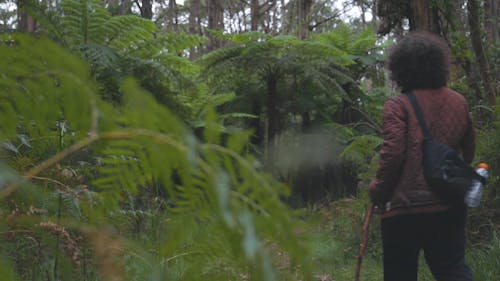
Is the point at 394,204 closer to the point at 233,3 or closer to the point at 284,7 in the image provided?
the point at 284,7

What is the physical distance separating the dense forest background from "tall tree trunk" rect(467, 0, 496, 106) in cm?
2

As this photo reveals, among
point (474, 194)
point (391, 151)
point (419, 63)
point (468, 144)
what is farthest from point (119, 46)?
point (474, 194)

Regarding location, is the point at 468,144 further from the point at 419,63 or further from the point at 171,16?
the point at 171,16

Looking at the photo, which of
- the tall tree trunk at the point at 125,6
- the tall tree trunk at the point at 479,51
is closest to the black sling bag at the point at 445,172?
the tall tree trunk at the point at 479,51

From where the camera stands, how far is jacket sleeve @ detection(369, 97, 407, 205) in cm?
254

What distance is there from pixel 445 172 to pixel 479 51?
3041 mm

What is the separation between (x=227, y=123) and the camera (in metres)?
7.91

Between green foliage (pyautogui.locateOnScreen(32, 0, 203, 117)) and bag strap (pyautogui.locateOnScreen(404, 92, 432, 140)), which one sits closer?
bag strap (pyautogui.locateOnScreen(404, 92, 432, 140))

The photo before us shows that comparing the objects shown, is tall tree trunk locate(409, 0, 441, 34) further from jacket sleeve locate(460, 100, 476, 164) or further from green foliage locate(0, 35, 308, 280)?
green foliage locate(0, 35, 308, 280)

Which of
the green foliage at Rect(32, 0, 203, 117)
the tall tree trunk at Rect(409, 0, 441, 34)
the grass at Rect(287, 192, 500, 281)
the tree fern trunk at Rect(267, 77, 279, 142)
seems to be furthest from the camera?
the tree fern trunk at Rect(267, 77, 279, 142)

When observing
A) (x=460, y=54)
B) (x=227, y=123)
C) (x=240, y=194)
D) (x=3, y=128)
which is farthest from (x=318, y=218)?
(x=227, y=123)

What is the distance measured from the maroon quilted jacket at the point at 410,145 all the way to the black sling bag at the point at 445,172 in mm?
32

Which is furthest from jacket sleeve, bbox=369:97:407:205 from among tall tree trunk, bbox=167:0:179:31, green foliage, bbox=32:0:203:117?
tall tree trunk, bbox=167:0:179:31

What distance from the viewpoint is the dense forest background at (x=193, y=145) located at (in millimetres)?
Result: 434
